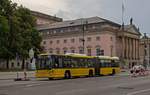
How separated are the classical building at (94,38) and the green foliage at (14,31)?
107 feet

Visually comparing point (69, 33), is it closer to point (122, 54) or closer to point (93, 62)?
point (122, 54)

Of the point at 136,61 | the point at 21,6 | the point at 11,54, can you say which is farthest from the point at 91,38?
the point at 11,54

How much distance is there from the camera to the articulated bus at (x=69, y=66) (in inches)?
1599

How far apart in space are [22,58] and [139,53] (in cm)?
7987

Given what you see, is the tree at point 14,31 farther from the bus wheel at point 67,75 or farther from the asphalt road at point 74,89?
the asphalt road at point 74,89

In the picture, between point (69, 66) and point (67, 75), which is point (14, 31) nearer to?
point (69, 66)

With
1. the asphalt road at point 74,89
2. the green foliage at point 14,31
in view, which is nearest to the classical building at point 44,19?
the green foliage at point 14,31

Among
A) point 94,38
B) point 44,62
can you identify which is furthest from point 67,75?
point 94,38

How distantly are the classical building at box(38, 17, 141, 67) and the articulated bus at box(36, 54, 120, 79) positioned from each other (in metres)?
72.0

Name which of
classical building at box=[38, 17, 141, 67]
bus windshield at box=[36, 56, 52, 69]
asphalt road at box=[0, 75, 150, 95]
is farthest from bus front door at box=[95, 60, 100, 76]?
classical building at box=[38, 17, 141, 67]

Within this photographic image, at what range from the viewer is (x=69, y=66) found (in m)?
43.5

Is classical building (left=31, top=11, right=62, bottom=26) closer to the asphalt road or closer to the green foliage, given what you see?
the green foliage

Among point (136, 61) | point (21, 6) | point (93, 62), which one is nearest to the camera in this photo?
point (93, 62)

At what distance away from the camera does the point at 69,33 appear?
447ft
